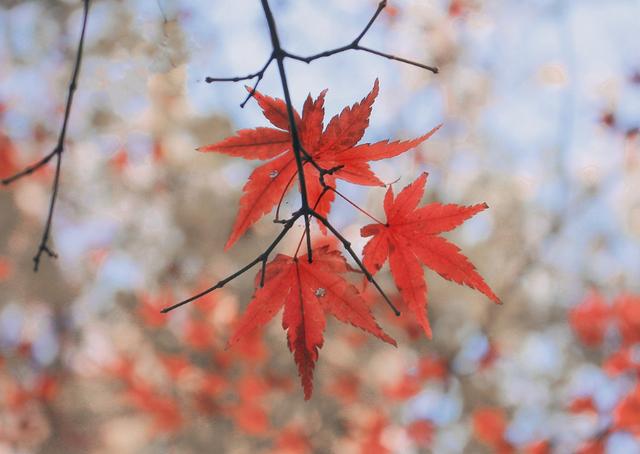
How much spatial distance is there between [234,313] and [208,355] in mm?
642

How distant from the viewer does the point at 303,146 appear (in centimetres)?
96

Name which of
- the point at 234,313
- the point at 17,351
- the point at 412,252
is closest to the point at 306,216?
the point at 412,252

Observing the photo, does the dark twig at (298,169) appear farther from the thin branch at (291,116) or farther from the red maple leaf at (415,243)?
the red maple leaf at (415,243)

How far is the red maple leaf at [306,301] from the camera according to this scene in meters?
0.89

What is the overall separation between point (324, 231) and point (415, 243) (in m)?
0.17

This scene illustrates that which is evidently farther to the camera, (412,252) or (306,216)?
(412,252)

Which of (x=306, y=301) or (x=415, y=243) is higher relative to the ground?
(x=415, y=243)

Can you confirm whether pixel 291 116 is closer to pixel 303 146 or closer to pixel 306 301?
pixel 303 146

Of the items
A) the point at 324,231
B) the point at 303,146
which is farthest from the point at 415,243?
the point at 303,146

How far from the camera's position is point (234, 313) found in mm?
5785

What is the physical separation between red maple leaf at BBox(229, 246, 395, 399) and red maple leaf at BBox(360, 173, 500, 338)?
0.35 ft

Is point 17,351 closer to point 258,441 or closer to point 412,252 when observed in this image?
point 258,441

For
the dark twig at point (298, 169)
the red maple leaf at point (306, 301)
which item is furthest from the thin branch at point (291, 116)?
the red maple leaf at point (306, 301)

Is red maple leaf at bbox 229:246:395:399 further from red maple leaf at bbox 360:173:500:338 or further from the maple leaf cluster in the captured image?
red maple leaf at bbox 360:173:500:338
